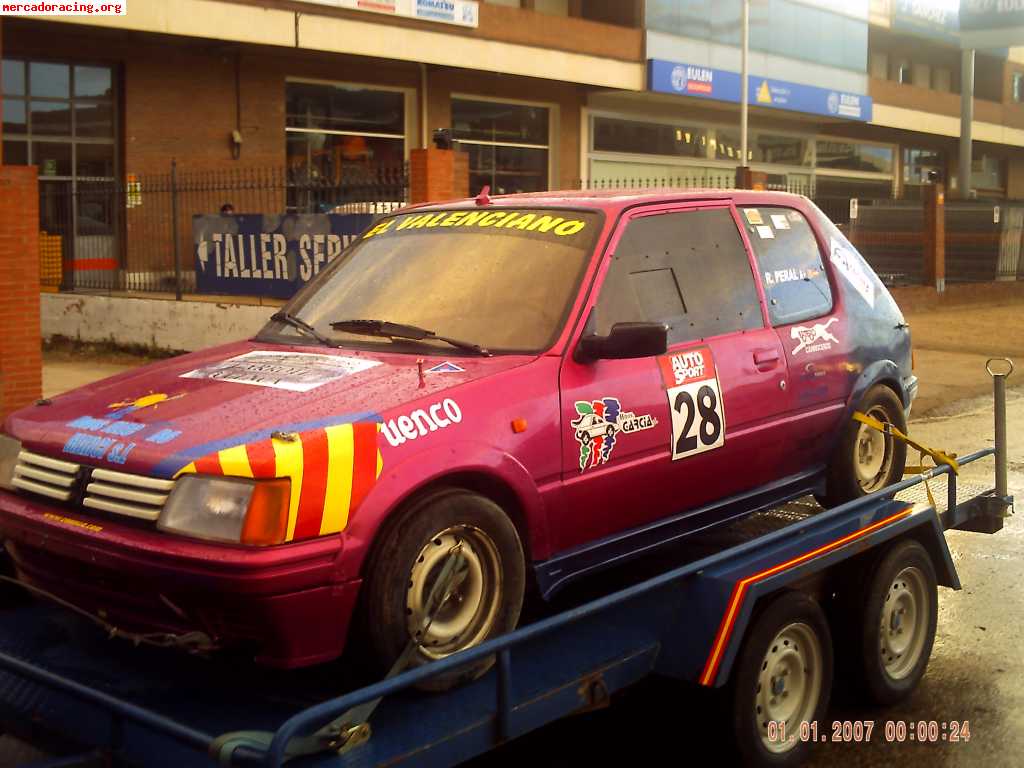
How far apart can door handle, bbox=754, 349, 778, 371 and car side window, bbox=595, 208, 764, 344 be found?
0.40ft

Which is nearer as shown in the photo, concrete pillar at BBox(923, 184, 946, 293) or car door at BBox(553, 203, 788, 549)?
car door at BBox(553, 203, 788, 549)

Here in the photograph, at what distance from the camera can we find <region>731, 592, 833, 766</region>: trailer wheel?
380 centimetres

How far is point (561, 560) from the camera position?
160 inches

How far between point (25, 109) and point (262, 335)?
62.1 feet

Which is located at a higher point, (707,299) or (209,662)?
(707,299)

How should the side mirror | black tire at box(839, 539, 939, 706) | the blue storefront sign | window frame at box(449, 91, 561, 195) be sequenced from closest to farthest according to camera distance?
the side mirror, black tire at box(839, 539, 939, 706), window frame at box(449, 91, 561, 195), the blue storefront sign

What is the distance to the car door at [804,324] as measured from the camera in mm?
5109

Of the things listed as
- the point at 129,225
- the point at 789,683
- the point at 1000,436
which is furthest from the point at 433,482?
the point at 129,225

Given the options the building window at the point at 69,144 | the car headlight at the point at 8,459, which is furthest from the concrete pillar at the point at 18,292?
the building window at the point at 69,144

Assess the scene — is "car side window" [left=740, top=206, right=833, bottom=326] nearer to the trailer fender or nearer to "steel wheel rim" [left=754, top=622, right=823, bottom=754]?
the trailer fender

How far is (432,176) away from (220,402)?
429 inches

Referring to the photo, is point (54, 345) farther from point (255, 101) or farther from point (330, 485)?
point (330, 485)

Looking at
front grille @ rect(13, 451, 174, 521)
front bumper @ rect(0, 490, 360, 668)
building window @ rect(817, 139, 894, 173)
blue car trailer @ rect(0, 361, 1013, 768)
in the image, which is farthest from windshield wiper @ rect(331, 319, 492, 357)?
building window @ rect(817, 139, 894, 173)

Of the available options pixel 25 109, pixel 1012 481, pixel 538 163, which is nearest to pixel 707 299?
pixel 1012 481
